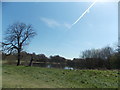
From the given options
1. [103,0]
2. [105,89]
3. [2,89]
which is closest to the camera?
[2,89]

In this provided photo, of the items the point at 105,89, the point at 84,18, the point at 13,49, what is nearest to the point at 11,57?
the point at 13,49

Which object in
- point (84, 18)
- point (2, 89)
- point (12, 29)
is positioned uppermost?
point (12, 29)

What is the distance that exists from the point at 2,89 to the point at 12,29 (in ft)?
33.8

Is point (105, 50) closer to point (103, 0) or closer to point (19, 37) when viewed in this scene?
point (19, 37)

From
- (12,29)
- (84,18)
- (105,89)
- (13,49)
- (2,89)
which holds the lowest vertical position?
(105,89)

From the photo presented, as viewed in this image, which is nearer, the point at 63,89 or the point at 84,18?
the point at 63,89

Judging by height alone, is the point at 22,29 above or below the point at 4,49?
above

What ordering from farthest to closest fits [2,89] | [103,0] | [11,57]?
[11,57], [103,0], [2,89]

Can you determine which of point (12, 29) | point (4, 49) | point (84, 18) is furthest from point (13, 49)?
point (84, 18)

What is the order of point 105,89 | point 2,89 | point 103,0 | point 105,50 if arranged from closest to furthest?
1. point 2,89
2. point 103,0
3. point 105,89
4. point 105,50

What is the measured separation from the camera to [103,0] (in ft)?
8.61

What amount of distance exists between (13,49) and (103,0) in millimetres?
11040

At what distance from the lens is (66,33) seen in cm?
498

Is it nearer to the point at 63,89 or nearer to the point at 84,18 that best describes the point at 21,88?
the point at 63,89
